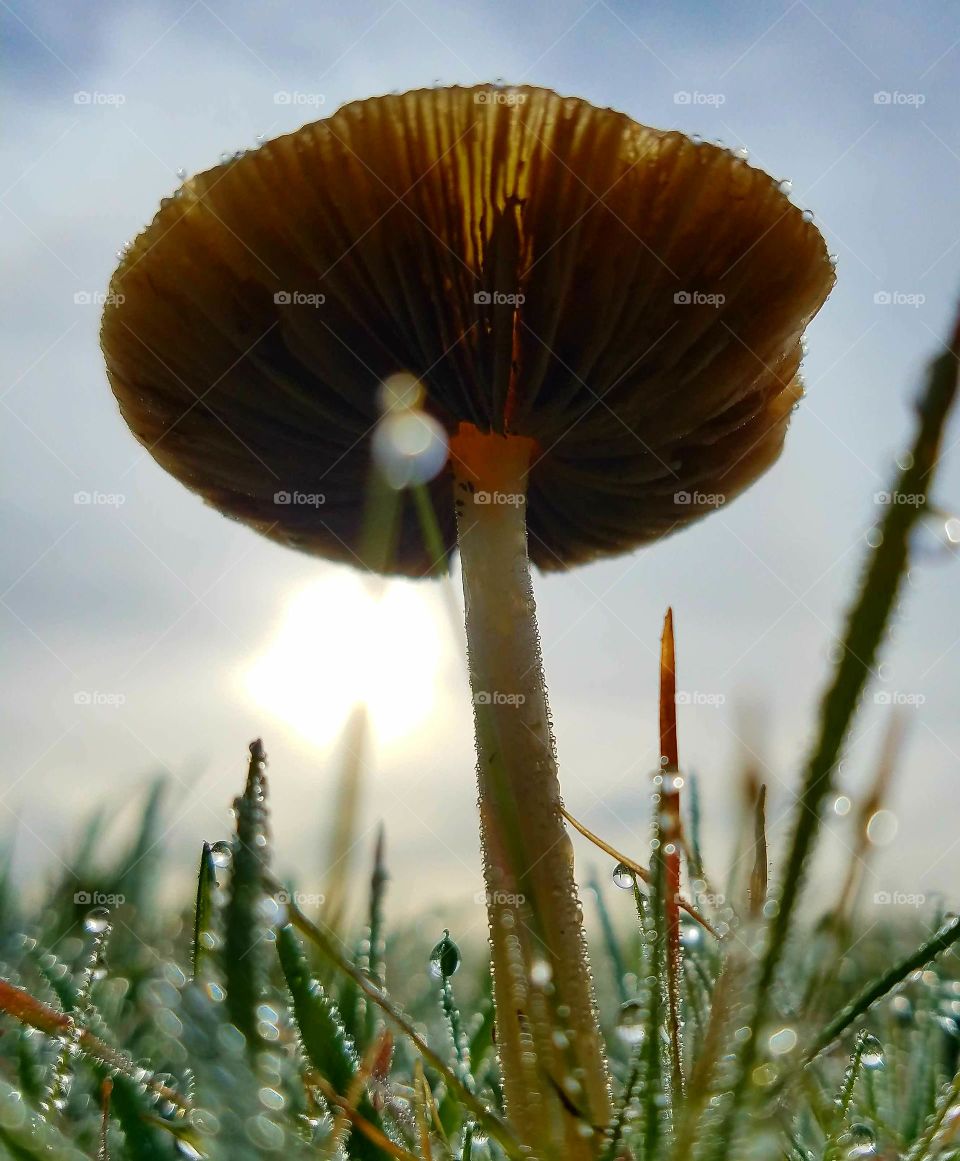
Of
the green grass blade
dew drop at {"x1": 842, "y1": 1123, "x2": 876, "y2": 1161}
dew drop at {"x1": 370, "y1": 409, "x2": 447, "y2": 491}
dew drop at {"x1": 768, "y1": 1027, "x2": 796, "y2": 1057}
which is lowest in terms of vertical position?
the green grass blade

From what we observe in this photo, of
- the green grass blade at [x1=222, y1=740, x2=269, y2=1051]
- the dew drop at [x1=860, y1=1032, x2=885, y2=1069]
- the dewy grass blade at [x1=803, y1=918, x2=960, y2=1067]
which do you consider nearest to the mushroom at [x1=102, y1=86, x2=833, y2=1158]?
the dew drop at [x1=860, y1=1032, x2=885, y2=1069]

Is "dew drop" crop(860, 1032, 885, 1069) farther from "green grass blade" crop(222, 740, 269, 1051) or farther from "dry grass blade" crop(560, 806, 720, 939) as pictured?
"green grass blade" crop(222, 740, 269, 1051)

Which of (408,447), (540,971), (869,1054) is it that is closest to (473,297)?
(408,447)

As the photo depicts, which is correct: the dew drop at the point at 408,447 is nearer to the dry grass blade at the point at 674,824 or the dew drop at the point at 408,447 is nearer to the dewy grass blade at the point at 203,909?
the dry grass blade at the point at 674,824

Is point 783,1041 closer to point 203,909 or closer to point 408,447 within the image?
point 203,909

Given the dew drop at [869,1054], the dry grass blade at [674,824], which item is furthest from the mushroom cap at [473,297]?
the dew drop at [869,1054]

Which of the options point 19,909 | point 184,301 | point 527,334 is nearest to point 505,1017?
point 19,909

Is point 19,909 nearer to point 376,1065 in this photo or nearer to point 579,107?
point 376,1065

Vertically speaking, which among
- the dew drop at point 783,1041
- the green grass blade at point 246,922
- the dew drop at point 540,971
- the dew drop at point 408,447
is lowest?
the green grass blade at point 246,922
